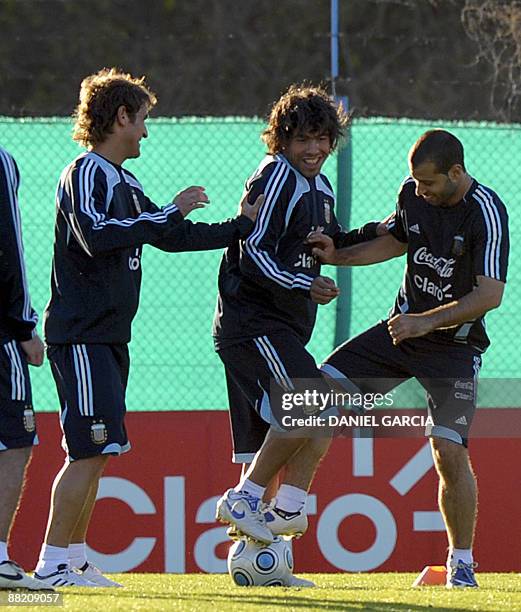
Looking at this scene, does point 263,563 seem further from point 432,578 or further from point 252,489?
point 432,578

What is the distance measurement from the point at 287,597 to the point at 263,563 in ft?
1.51

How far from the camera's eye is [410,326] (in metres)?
6.43

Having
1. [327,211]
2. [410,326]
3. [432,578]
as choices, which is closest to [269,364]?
[410,326]

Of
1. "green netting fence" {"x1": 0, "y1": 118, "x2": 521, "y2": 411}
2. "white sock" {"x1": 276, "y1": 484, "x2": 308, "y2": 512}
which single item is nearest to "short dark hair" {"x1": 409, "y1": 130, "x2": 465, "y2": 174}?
"white sock" {"x1": 276, "y1": 484, "x2": 308, "y2": 512}

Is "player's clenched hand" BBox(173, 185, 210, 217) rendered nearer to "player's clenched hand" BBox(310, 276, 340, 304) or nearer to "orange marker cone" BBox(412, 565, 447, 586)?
"player's clenched hand" BBox(310, 276, 340, 304)

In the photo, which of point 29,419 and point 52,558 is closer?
point 29,419

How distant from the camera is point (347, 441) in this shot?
8766 millimetres

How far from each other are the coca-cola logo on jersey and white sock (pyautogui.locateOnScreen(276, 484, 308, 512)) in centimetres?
118

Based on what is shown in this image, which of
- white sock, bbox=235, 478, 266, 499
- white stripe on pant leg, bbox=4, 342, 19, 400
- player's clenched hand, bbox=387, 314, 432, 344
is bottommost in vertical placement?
white sock, bbox=235, 478, 266, 499

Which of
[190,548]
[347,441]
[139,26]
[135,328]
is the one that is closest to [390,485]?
[347,441]

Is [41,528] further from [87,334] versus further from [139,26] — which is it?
[139,26]

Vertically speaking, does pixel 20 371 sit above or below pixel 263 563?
above

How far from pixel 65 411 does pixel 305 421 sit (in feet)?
3.24

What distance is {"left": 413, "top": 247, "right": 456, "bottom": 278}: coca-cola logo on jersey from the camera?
6605 millimetres
